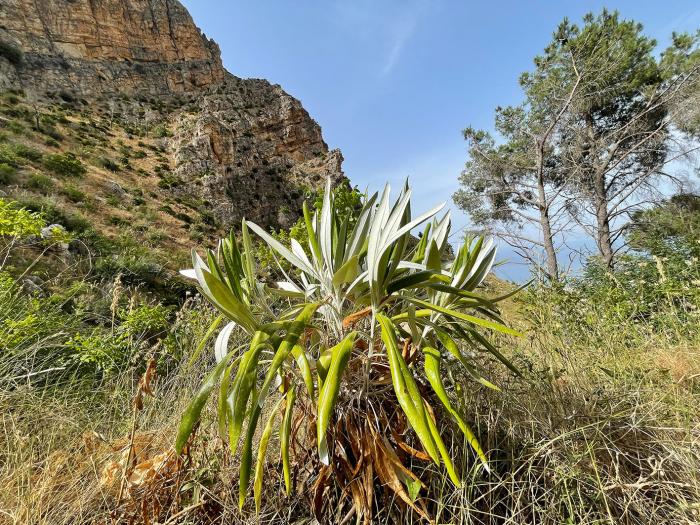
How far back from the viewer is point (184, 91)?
37.1 meters

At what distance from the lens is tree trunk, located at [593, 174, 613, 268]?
7742 mm

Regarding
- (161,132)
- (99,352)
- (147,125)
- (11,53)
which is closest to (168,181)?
(161,132)

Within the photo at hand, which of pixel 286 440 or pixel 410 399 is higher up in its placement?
pixel 410 399

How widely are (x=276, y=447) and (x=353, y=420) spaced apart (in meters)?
0.49

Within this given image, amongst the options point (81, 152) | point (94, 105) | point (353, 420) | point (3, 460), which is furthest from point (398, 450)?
point (94, 105)

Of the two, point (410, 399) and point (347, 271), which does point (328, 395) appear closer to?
point (410, 399)

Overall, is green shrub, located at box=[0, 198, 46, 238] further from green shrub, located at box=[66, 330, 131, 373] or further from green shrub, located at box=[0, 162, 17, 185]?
green shrub, located at box=[0, 162, 17, 185]

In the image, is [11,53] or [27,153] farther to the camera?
[11,53]

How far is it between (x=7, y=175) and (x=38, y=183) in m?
1.10

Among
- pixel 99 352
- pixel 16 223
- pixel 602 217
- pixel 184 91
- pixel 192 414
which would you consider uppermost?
pixel 184 91

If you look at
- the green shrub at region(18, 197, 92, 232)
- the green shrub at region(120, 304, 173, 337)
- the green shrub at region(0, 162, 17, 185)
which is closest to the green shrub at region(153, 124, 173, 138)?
the green shrub at region(0, 162, 17, 185)

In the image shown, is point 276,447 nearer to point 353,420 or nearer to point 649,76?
point 353,420

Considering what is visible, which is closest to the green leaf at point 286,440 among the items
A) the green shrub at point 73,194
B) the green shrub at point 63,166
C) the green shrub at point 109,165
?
the green shrub at point 73,194

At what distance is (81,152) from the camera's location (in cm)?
1997
